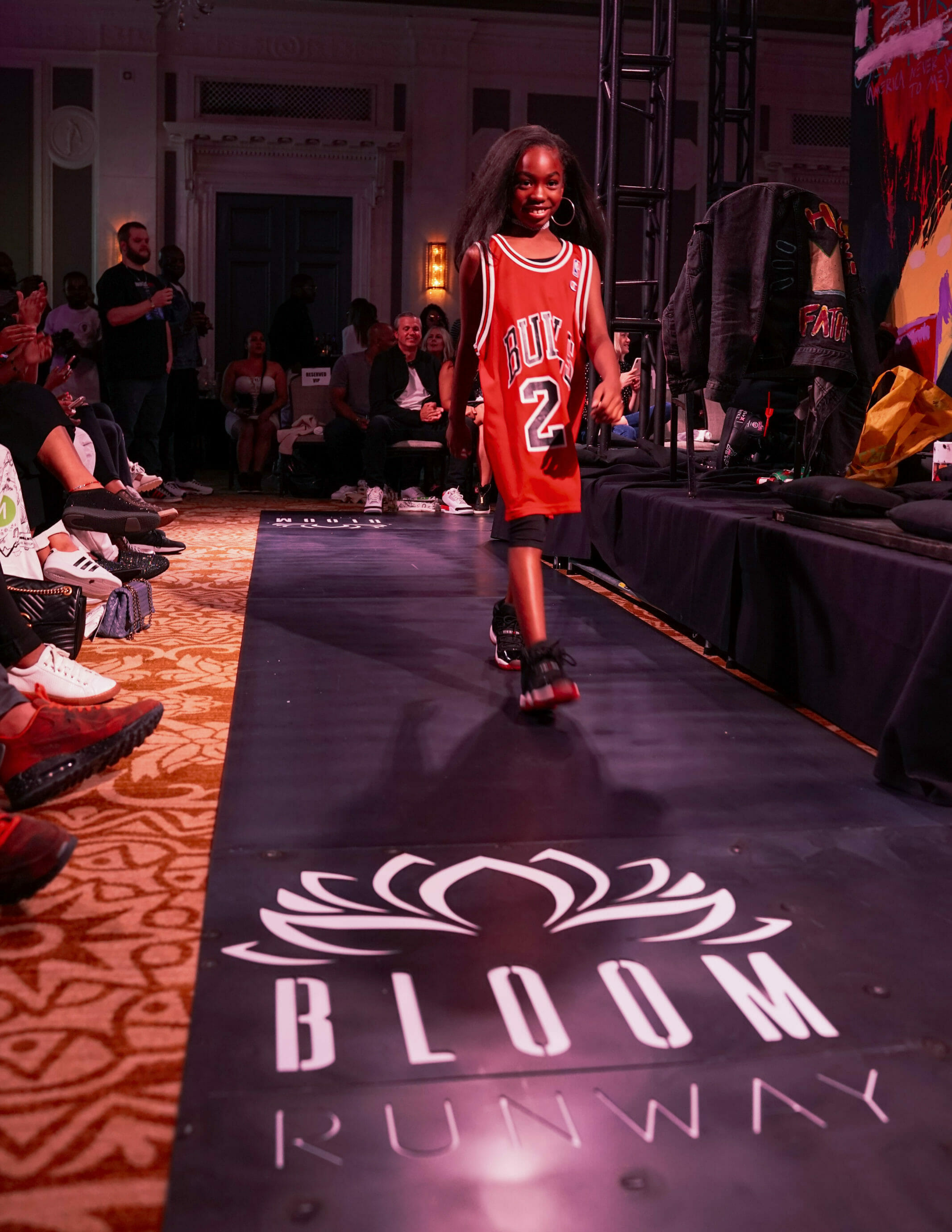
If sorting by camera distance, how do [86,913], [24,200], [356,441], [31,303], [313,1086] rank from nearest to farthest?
1. [313,1086]
2. [86,913]
3. [31,303]
4. [356,441]
5. [24,200]

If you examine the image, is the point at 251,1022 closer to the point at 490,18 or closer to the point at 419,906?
the point at 419,906

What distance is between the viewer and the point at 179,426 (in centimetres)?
779

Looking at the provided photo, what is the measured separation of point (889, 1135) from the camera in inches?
38.7

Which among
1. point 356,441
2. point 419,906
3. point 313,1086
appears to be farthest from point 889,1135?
point 356,441

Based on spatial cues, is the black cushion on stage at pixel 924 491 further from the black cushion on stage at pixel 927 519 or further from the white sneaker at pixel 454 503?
the white sneaker at pixel 454 503

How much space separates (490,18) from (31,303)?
7792mm

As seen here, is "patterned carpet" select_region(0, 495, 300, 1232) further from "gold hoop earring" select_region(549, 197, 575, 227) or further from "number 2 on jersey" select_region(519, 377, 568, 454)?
"gold hoop earring" select_region(549, 197, 575, 227)

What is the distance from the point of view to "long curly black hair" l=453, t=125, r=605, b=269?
233 cm

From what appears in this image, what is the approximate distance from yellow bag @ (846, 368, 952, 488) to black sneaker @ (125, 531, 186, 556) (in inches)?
95.0

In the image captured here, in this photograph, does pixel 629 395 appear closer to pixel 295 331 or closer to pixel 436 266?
pixel 295 331

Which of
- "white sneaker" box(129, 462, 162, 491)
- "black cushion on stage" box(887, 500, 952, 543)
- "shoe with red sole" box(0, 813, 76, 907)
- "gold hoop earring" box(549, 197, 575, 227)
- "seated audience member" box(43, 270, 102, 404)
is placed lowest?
"shoe with red sole" box(0, 813, 76, 907)

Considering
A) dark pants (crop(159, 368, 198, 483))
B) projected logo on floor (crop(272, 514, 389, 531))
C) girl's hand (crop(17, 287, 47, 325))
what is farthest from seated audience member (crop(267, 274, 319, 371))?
girl's hand (crop(17, 287, 47, 325))

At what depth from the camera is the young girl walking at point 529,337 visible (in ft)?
7.64

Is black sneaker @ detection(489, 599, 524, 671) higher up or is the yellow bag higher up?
the yellow bag
